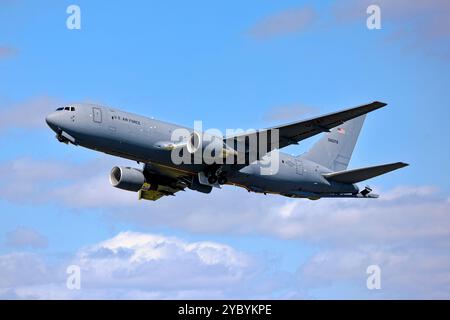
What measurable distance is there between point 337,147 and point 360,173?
653 centimetres

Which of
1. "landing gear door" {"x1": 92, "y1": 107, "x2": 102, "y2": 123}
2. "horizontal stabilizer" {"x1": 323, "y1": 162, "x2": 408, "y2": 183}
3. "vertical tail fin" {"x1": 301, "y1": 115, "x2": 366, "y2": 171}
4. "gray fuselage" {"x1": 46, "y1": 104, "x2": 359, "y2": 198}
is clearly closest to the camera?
"gray fuselage" {"x1": 46, "y1": 104, "x2": 359, "y2": 198}

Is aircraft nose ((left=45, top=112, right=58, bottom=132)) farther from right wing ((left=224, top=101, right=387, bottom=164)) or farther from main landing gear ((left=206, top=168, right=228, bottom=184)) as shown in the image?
right wing ((left=224, top=101, right=387, bottom=164))

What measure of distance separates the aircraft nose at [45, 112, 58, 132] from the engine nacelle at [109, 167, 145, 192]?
8982 mm

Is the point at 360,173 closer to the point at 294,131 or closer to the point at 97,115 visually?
the point at 294,131

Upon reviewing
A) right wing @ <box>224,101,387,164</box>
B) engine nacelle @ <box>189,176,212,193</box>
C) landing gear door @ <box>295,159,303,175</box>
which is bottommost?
engine nacelle @ <box>189,176,212,193</box>

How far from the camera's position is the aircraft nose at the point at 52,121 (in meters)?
51.2

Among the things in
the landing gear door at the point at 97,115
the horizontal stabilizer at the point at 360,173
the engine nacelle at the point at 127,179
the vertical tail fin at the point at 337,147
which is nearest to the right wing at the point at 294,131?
the horizontal stabilizer at the point at 360,173

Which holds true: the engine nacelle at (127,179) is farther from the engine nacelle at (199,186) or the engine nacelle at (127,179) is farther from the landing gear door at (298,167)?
the landing gear door at (298,167)

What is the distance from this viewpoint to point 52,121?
51.2 m

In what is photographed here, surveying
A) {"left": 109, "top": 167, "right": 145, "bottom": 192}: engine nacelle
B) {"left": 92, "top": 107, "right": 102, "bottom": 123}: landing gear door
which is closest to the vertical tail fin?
{"left": 109, "top": 167, "right": 145, "bottom": 192}: engine nacelle

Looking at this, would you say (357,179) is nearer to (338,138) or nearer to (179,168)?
(338,138)

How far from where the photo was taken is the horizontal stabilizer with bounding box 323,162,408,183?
5600 centimetres

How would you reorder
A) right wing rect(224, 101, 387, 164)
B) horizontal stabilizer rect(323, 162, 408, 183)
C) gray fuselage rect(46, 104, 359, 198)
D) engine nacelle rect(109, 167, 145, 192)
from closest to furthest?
1. right wing rect(224, 101, 387, 164)
2. gray fuselage rect(46, 104, 359, 198)
3. horizontal stabilizer rect(323, 162, 408, 183)
4. engine nacelle rect(109, 167, 145, 192)
